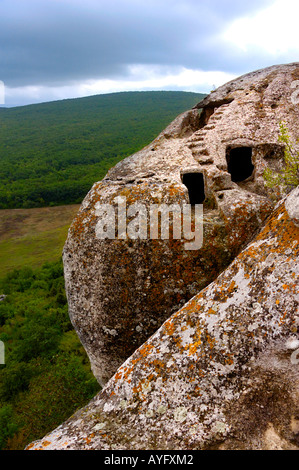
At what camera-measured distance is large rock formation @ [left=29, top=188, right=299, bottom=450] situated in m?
3.81

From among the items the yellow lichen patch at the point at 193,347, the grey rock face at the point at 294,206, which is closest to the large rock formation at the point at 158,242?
the grey rock face at the point at 294,206

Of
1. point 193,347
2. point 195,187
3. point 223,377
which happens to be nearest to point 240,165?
point 195,187

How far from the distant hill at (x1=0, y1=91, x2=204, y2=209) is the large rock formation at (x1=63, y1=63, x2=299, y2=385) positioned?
1997 inches

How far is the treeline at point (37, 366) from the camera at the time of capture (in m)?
13.9

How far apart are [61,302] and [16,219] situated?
27.7 m

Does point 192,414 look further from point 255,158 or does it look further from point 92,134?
point 92,134

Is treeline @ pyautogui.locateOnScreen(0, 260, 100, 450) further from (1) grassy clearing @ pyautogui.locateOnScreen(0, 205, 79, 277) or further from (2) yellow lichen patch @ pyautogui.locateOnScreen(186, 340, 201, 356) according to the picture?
(2) yellow lichen patch @ pyautogui.locateOnScreen(186, 340, 201, 356)

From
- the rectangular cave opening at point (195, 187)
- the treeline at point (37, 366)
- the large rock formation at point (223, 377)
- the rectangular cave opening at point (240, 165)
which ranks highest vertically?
the rectangular cave opening at point (240, 165)

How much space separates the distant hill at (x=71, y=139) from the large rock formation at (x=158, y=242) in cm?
5073

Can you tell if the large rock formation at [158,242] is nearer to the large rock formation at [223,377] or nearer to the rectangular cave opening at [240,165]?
the rectangular cave opening at [240,165]

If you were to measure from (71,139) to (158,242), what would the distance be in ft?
378

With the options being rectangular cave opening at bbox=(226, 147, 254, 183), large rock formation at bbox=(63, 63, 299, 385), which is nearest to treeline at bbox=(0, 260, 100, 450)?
large rock formation at bbox=(63, 63, 299, 385)

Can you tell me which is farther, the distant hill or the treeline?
the distant hill

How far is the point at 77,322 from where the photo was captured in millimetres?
7320
